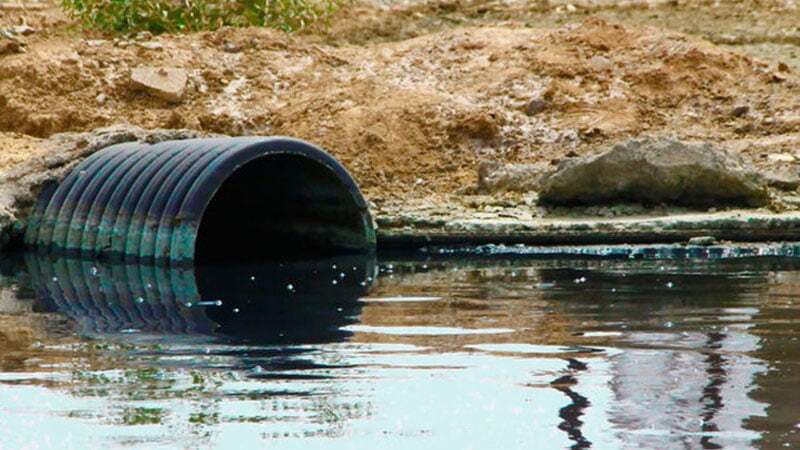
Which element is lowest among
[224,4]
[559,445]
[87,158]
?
[559,445]

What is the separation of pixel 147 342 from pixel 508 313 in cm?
166

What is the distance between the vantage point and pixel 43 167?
454 inches

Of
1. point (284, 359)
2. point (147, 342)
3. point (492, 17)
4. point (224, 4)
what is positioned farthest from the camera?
point (492, 17)

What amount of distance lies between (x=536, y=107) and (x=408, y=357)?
7.28 metres

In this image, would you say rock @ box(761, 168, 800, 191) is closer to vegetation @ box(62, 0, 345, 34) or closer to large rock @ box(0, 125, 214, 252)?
large rock @ box(0, 125, 214, 252)

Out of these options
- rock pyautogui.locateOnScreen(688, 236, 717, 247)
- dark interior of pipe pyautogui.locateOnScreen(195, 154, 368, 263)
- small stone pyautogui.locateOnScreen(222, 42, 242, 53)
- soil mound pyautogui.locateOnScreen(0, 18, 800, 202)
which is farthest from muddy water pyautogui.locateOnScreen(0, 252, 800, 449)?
small stone pyautogui.locateOnScreen(222, 42, 242, 53)

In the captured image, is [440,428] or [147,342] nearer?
[440,428]

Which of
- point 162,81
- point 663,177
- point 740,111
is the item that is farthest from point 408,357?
point 162,81

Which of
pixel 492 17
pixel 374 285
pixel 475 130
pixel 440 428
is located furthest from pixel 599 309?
pixel 492 17

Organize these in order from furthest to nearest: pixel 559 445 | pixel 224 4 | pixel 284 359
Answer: pixel 224 4 → pixel 284 359 → pixel 559 445

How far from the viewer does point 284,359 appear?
687cm

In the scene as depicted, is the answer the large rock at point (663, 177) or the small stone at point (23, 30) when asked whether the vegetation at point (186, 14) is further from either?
the large rock at point (663, 177)

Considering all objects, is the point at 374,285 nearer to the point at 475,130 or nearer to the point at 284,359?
the point at 284,359

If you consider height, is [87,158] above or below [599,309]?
above
